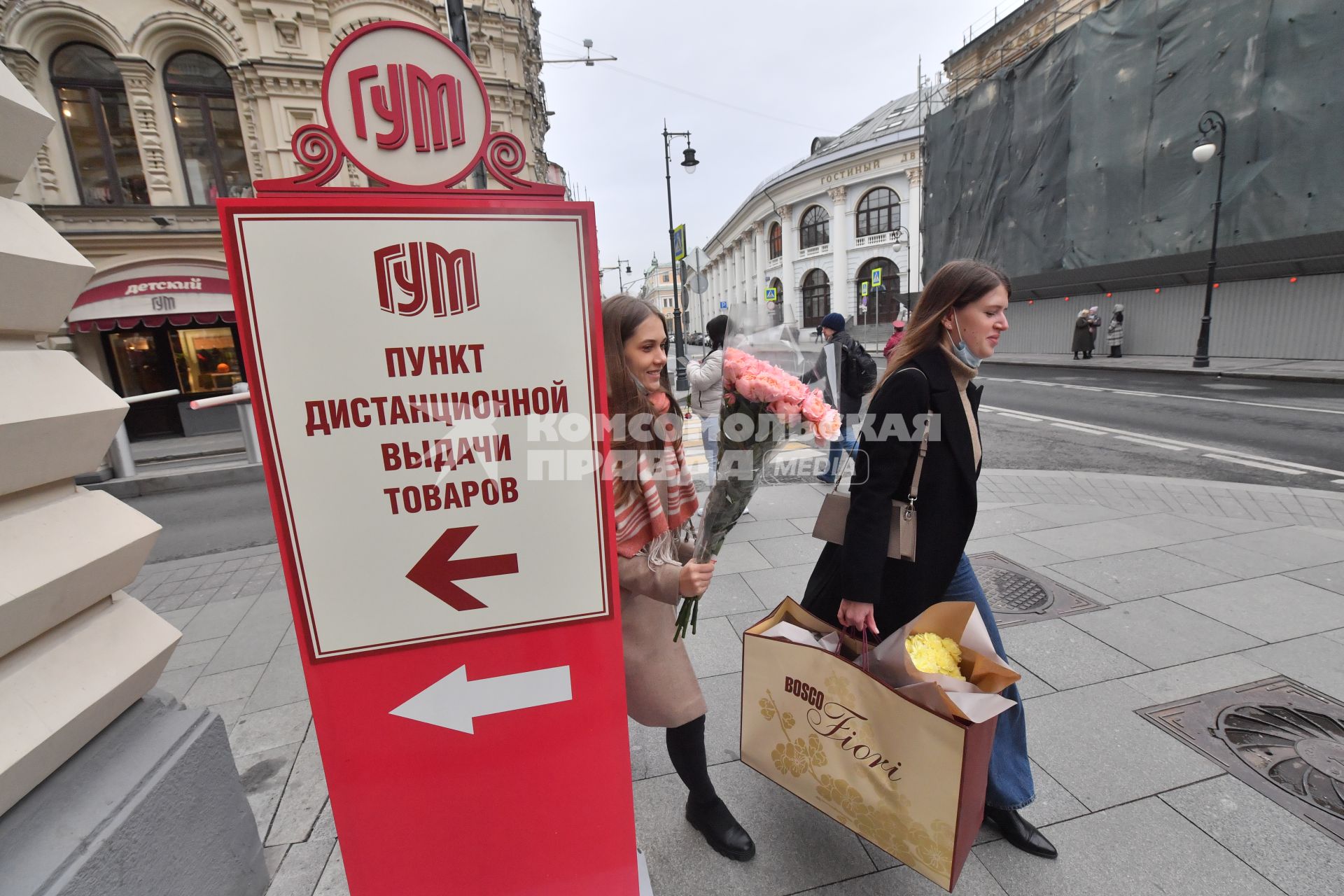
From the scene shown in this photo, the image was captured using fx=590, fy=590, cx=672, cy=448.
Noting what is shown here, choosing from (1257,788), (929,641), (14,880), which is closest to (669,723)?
(929,641)

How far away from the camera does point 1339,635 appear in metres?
3.09

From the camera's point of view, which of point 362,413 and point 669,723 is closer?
point 362,413

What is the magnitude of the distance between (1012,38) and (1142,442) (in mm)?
26602

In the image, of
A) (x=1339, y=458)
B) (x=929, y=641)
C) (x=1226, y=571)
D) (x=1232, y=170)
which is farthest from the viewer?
(x=1232, y=170)

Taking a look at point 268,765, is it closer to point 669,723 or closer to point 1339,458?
point 669,723

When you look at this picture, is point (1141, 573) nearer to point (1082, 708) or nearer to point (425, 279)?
point (1082, 708)

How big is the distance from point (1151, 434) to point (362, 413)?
1051 cm

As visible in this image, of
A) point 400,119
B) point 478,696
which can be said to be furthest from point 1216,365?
Result: point 400,119

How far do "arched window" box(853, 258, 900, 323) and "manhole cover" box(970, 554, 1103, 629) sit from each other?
3861 cm

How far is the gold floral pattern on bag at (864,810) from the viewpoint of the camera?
1.59 metres

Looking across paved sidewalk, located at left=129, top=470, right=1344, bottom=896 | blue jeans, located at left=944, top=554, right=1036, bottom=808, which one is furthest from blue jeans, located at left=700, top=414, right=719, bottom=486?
blue jeans, located at left=944, top=554, right=1036, bottom=808

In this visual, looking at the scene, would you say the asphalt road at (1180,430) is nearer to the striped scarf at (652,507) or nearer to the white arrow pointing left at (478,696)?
the striped scarf at (652,507)

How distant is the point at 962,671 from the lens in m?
1.73

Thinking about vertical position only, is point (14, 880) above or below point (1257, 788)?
above
